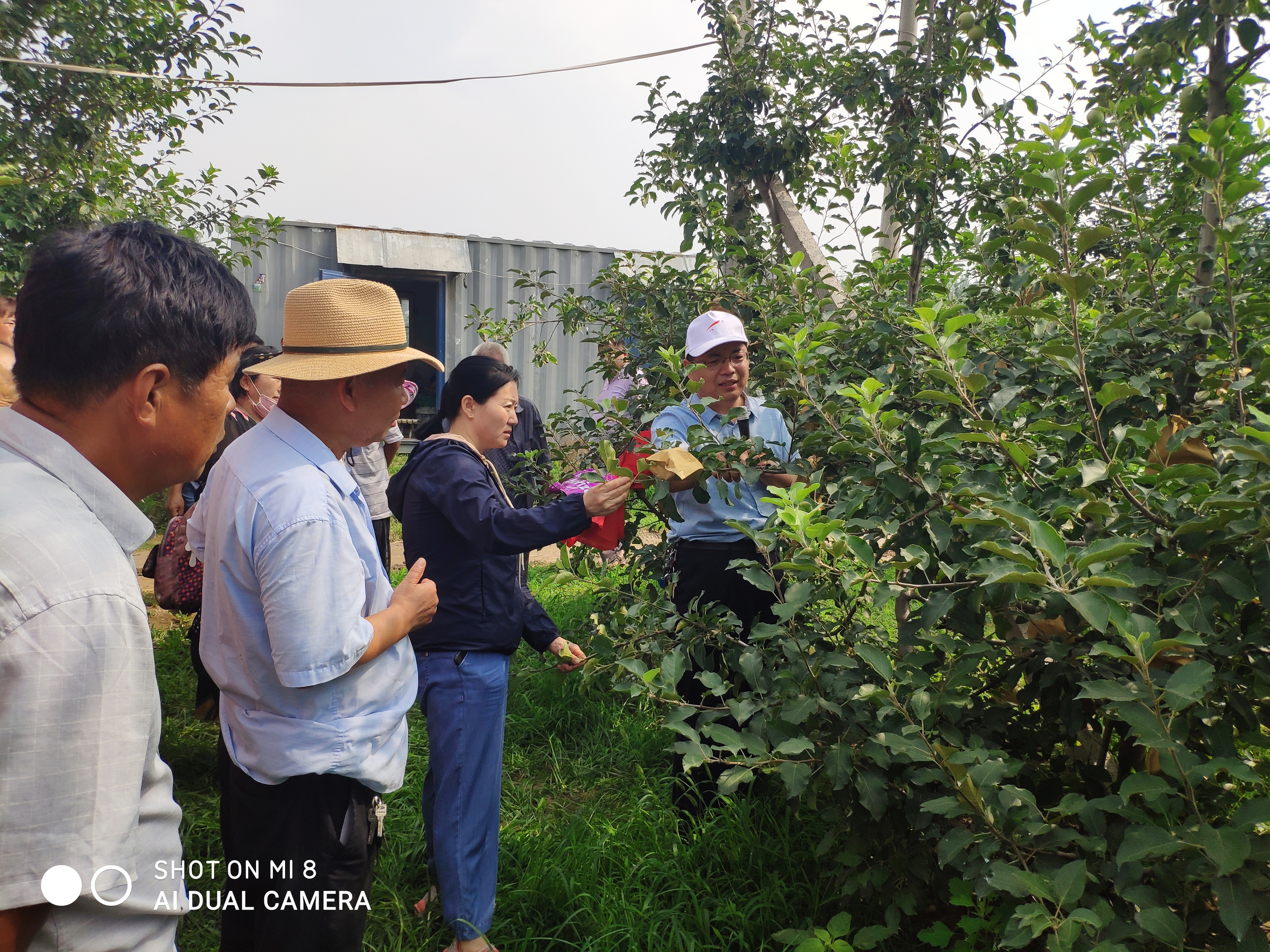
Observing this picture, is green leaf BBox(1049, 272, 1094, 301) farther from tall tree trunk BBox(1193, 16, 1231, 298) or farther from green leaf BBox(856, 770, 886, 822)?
green leaf BBox(856, 770, 886, 822)

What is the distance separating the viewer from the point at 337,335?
1.76 metres

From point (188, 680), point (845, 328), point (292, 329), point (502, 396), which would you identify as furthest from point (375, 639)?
point (188, 680)

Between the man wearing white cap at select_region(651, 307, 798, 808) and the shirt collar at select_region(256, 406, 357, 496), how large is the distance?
134 centimetres

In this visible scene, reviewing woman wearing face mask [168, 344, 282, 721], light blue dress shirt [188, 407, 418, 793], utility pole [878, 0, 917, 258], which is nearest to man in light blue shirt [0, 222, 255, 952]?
light blue dress shirt [188, 407, 418, 793]

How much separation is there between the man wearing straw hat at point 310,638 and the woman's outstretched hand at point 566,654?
877 millimetres

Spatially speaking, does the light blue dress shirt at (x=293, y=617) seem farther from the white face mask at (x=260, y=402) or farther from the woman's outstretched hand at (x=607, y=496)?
the white face mask at (x=260, y=402)

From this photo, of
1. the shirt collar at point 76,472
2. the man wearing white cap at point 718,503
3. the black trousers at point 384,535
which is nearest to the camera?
the shirt collar at point 76,472

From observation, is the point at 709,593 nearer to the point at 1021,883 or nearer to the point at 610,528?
the point at 610,528

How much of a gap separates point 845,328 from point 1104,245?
173 cm

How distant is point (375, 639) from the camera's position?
5.44 ft

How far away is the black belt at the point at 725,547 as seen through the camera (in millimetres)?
2957

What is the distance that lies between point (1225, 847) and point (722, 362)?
6.92 ft

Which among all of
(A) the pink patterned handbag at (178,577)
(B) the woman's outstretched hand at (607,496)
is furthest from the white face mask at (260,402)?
(B) the woman's outstretched hand at (607,496)

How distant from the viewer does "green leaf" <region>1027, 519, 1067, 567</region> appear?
1287 millimetres
